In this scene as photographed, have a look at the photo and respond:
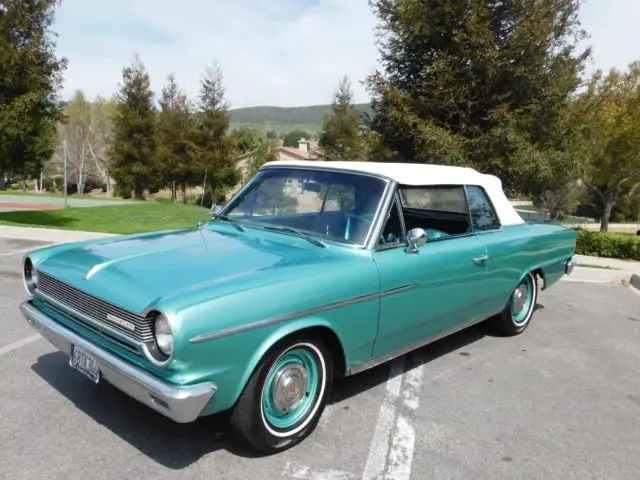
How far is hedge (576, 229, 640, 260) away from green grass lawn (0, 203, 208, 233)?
9.38m

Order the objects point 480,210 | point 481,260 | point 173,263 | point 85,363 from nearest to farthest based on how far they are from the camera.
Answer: point 85,363
point 173,263
point 481,260
point 480,210

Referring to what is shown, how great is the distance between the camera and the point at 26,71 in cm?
1202

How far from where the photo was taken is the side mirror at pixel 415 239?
3617mm

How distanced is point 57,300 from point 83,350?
502 mm

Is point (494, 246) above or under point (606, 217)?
above

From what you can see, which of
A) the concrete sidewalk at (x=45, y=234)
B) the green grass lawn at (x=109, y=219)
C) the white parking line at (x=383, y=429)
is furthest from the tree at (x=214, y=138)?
the white parking line at (x=383, y=429)

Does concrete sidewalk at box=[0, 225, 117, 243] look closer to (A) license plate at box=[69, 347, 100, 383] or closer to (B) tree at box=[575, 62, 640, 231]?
(A) license plate at box=[69, 347, 100, 383]

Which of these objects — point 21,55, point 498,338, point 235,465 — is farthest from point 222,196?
point 235,465

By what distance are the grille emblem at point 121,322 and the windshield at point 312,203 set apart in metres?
1.44

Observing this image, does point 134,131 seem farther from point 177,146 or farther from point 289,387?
point 289,387

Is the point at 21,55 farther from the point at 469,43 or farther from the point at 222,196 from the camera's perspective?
the point at 222,196

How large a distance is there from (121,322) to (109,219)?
14.5 metres

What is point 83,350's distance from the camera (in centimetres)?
293

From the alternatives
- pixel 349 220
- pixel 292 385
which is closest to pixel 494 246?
pixel 349 220
